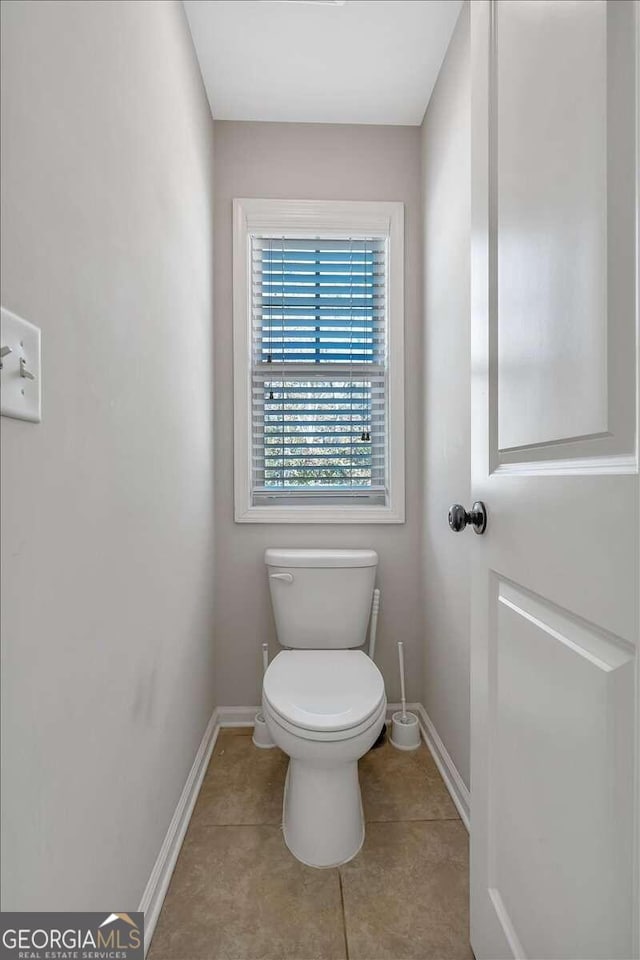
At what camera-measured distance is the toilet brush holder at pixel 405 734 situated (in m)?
1.93

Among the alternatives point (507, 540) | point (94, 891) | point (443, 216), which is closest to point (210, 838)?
point (94, 891)

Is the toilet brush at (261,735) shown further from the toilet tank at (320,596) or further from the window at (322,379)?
the window at (322,379)

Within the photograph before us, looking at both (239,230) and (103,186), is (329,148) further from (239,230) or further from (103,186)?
(103,186)

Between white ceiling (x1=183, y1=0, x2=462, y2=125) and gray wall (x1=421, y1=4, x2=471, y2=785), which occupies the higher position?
white ceiling (x1=183, y1=0, x2=462, y2=125)

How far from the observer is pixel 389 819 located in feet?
5.14

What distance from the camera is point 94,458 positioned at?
0.90 metres


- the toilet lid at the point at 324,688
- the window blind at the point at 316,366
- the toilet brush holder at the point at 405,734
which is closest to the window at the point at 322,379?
the window blind at the point at 316,366

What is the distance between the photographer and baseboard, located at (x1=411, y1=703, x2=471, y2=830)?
1565 mm

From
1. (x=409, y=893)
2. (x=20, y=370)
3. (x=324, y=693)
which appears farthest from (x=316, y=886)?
(x=20, y=370)

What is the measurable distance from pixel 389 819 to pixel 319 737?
0.50 meters

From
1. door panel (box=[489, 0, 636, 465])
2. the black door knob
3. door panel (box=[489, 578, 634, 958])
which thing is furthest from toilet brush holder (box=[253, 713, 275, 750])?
door panel (box=[489, 0, 636, 465])

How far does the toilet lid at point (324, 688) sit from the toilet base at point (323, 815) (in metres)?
0.14

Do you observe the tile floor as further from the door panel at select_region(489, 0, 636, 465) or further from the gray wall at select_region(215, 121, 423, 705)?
the door panel at select_region(489, 0, 636, 465)

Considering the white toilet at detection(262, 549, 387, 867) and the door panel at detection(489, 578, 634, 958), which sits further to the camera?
the white toilet at detection(262, 549, 387, 867)
